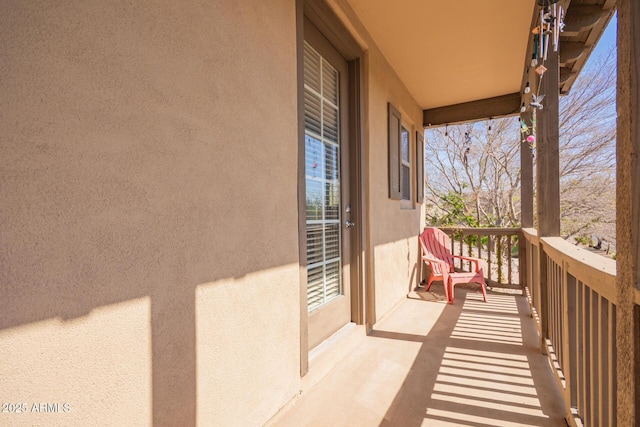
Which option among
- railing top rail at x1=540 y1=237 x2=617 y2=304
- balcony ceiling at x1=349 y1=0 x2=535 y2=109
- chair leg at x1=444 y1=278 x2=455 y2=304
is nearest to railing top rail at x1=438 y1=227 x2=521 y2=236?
chair leg at x1=444 y1=278 x2=455 y2=304

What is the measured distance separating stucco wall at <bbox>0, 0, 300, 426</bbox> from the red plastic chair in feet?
9.07

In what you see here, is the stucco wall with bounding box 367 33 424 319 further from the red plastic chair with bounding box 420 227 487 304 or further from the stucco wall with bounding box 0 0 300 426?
the stucco wall with bounding box 0 0 300 426

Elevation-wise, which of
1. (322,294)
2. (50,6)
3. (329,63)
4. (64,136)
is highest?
(329,63)

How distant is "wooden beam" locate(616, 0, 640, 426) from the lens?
85cm

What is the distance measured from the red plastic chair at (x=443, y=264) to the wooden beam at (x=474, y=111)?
5.83ft

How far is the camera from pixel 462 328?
9.73 ft

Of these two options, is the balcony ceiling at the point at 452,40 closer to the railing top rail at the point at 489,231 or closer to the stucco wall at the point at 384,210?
the stucco wall at the point at 384,210

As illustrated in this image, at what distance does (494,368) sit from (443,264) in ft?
5.65

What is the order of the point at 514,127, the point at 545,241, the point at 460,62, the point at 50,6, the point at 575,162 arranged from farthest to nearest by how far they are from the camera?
the point at 514,127
the point at 575,162
the point at 460,62
the point at 545,241
the point at 50,6

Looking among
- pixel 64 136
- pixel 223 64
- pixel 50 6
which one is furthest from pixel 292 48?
pixel 64 136

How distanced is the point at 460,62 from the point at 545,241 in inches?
88.2

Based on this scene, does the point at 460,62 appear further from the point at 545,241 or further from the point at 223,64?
the point at 223,64

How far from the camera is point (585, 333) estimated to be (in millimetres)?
1413

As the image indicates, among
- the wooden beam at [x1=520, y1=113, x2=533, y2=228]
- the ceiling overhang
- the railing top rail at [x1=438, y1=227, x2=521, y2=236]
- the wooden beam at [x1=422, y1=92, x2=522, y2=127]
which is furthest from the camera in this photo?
the wooden beam at [x1=422, y1=92, x2=522, y2=127]
